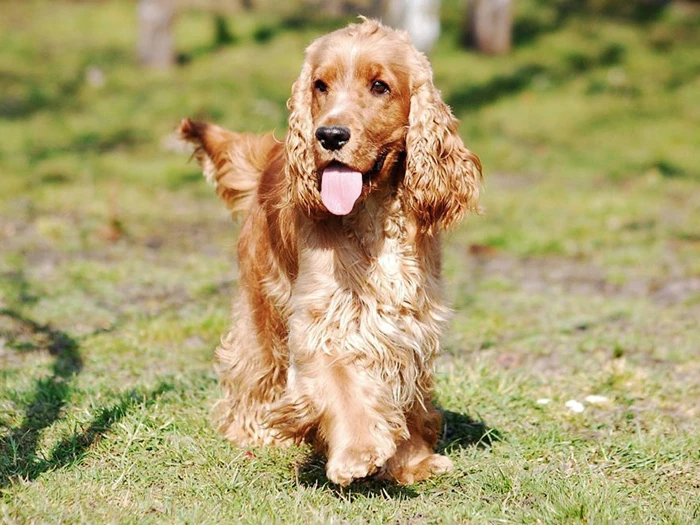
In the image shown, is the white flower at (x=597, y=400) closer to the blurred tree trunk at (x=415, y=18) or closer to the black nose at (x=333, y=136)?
the black nose at (x=333, y=136)

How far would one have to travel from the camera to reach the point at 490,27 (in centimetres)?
1789

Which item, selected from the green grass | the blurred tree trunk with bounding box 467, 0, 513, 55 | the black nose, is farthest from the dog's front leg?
the blurred tree trunk with bounding box 467, 0, 513, 55

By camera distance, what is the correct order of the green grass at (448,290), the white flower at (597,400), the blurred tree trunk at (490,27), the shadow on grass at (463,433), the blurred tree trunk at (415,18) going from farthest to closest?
the blurred tree trunk at (490,27) < the blurred tree trunk at (415,18) < the white flower at (597,400) < the shadow on grass at (463,433) < the green grass at (448,290)

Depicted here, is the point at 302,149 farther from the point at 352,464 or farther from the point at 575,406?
the point at 575,406

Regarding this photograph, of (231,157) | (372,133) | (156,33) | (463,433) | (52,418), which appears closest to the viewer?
(372,133)

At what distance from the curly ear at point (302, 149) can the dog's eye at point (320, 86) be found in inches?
2.3

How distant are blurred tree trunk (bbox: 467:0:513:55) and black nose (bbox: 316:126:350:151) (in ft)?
48.5

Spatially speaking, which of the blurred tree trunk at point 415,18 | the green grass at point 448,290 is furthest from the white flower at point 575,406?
the blurred tree trunk at point 415,18

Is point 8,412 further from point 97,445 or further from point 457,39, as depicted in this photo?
point 457,39

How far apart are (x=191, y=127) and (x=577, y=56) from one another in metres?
14.0

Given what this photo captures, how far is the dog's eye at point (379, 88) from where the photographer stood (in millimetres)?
3865

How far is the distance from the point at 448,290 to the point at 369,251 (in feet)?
2.31

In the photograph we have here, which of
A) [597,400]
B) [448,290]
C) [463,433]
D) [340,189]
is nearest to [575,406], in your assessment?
[597,400]

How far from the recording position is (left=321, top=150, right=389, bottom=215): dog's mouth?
374cm
